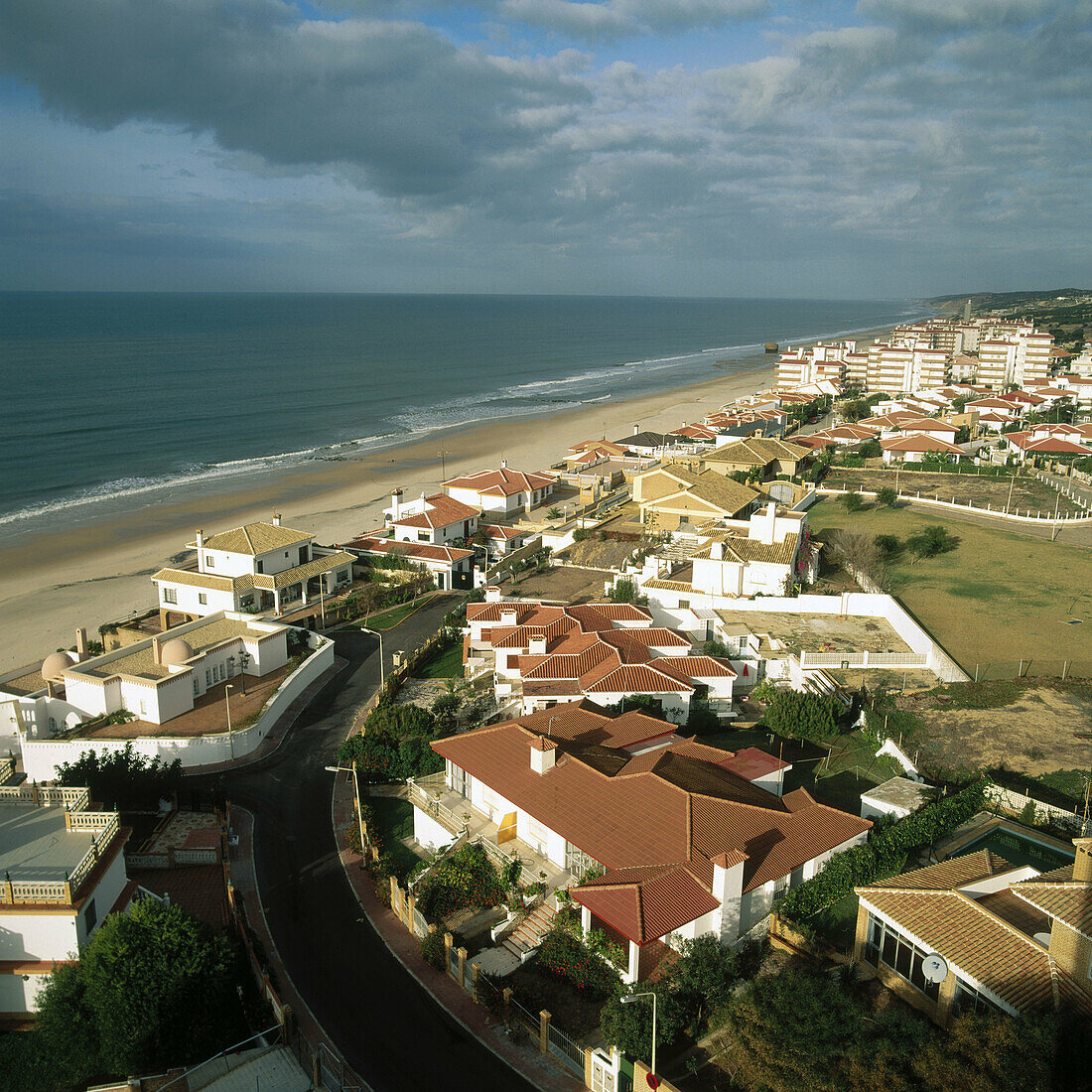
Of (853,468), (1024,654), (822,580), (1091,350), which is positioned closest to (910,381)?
(1091,350)

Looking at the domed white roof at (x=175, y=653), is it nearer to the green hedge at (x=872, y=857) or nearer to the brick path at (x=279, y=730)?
the brick path at (x=279, y=730)

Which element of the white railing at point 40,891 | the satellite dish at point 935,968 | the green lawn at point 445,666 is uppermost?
the white railing at point 40,891

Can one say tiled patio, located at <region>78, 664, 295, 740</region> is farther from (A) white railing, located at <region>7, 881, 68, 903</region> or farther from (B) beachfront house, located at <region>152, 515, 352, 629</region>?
(A) white railing, located at <region>7, 881, 68, 903</region>

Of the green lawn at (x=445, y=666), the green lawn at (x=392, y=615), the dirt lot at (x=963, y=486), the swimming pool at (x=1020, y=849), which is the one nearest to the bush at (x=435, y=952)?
the swimming pool at (x=1020, y=849)

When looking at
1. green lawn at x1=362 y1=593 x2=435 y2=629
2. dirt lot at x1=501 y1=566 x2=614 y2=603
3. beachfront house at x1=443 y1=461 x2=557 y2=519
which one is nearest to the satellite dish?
dirt lot at x1=501 y1=566 x2=614 y2=603

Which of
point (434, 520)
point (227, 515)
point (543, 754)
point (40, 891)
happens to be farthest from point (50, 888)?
point (227, 515)

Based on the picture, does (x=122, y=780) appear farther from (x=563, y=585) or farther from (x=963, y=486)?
(x=963, y=486)
